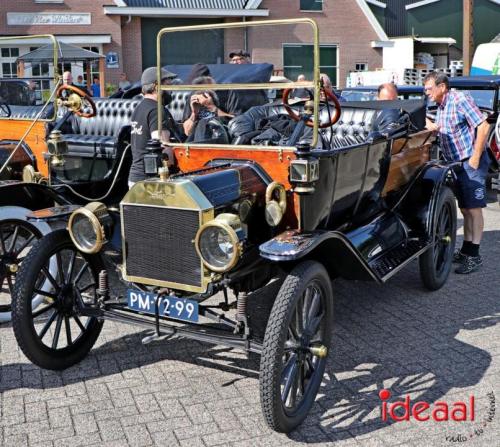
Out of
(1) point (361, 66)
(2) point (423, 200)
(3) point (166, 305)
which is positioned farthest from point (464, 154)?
(1) point (361, 66)

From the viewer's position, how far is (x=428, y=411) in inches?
128

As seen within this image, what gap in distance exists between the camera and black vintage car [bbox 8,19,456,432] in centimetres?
313

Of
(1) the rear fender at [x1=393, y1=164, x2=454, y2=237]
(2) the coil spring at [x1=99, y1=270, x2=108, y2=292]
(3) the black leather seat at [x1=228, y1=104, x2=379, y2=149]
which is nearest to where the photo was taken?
(2) the coil spring at [x1=99, y1=270, x2=108, y2=292]

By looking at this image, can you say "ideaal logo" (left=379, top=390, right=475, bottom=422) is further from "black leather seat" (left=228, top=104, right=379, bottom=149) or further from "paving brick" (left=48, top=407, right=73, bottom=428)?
"black leather seat" (left=228, top=104, right=379, bottom=149)

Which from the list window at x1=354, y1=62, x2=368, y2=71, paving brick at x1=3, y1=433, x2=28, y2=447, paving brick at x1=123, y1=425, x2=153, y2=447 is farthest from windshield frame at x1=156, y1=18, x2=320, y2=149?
window at x1=354, y1=62, x2=368, y2=71

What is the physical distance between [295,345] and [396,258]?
1507mm

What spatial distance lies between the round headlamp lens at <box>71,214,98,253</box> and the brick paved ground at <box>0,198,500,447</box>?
2.37 ft

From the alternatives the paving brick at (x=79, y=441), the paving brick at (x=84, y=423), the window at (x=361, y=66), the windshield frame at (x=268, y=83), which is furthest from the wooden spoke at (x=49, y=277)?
the window at (x=361, y=66)

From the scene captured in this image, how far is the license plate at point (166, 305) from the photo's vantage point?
3184mm

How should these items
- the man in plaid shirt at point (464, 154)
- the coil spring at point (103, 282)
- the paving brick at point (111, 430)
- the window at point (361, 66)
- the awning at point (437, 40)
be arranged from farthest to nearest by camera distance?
the window at point (361, 66) → the awning at point (437, 40) → the man in plaid shirt at point (464, 154) → the coil spring at point (103, 282) → the paving brick at point (111, 430)

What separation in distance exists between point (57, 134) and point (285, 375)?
114 inches

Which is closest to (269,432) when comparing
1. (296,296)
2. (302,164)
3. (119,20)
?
(296,296)

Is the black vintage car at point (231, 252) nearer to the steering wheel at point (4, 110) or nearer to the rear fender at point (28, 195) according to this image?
→ the rear fender at point (28, 195)

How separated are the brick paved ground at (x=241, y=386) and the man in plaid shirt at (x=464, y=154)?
97 centimetres
